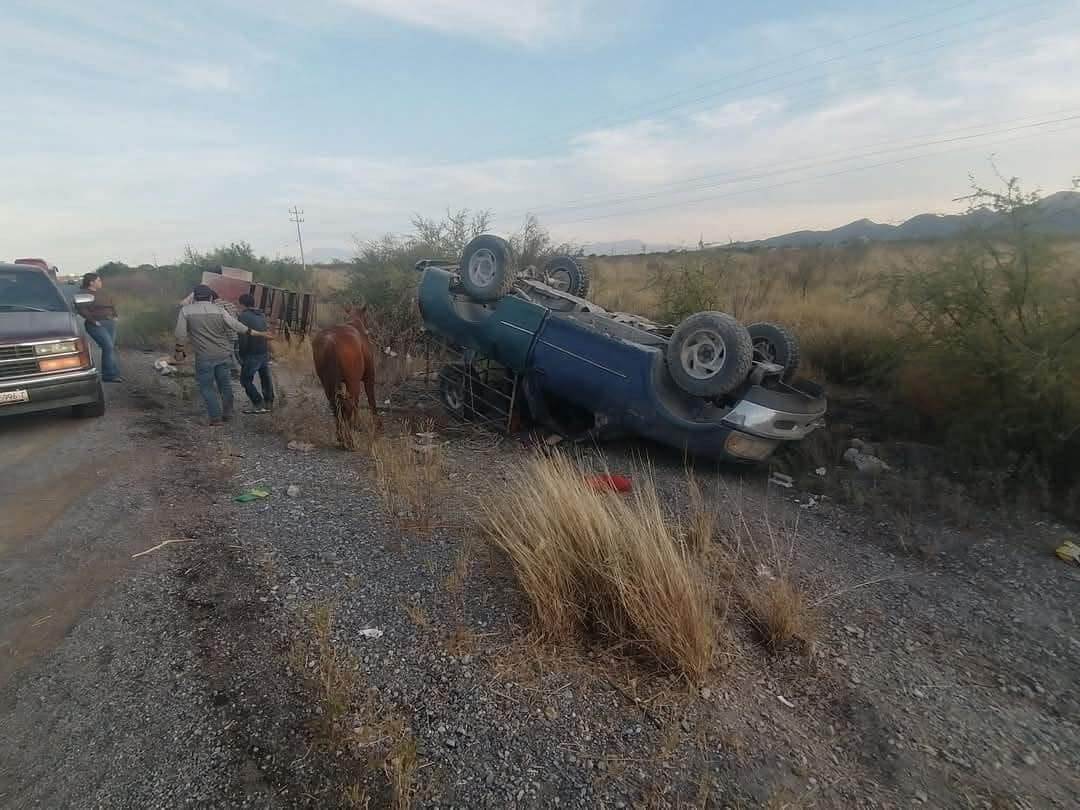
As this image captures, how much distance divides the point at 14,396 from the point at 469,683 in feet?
21.1

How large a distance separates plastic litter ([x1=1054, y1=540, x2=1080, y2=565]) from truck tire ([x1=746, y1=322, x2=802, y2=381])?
2589mm

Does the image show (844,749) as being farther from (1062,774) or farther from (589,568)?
(589,568)

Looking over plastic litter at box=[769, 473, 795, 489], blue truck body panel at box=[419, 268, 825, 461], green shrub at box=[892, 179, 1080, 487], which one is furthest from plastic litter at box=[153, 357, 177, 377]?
green shrub at box=[892, 179, 1080, 487]

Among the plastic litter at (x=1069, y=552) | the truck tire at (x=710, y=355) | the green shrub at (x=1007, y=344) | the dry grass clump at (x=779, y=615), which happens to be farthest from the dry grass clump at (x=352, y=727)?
the green shrub at (x=1007, y=344)

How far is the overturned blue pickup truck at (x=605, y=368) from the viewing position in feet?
17.3

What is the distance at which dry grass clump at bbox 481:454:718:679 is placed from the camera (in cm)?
279

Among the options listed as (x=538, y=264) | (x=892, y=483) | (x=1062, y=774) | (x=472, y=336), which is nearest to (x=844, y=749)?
(x=1062, y=774)

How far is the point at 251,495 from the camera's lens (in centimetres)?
480

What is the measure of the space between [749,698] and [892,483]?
3404 millimetres

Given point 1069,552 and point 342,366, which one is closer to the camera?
point 1069,552

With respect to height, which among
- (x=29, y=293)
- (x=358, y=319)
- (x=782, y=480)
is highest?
(x=29, y=293)

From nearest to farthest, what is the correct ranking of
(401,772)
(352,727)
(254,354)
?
(401,772) → (352,727) → (254,354)

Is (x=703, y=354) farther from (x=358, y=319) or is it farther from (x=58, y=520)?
(x=58, y=520)

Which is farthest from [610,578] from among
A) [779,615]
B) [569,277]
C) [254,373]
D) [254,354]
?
[254,373]
